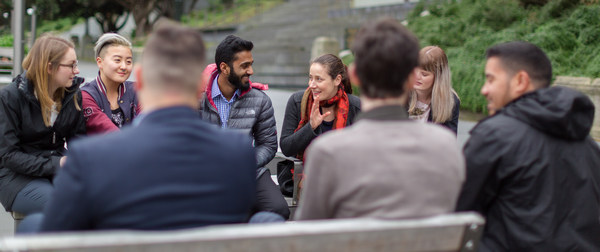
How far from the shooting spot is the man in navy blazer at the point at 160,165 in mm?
1924

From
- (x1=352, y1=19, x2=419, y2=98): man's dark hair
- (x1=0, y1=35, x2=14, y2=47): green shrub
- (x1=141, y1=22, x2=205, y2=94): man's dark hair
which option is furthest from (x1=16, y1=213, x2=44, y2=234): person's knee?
(x1=0, y1=35, x2=14, y2=47): green shrub

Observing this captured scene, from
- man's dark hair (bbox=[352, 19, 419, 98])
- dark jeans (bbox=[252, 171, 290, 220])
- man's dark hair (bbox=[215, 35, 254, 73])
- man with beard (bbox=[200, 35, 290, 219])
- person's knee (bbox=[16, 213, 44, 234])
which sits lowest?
dark jeans (bbox=[252, 171, 290, 220])

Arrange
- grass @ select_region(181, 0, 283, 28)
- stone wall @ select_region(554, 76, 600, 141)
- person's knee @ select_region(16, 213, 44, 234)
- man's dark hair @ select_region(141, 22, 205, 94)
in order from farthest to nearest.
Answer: grass @ select_region(181, 0, 283, 28) → stone wall @ select_region(554, 76, 600, 141) → person's knee @ select_region(16, 213, 44, 234) → man's dark hair @ select_region(141, 22, 205, 94)

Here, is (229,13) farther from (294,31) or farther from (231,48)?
(231,48)

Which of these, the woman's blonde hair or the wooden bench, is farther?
the woman's blonde hair

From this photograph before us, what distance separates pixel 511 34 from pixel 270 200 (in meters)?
9.28

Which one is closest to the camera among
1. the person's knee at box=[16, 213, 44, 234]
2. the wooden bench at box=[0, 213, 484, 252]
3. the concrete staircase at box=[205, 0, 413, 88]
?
the wooden bench at box=[0, 213, 484, 252]

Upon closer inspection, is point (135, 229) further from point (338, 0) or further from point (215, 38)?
point (215, 38)

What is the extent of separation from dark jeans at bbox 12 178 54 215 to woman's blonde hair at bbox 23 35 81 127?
0.40m

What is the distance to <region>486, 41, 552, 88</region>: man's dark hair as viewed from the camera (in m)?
2.87

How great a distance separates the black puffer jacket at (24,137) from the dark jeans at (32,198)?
47 millimetres

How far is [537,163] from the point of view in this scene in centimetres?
276

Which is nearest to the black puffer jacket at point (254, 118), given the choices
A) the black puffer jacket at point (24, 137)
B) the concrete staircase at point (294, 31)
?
the black puffer jacket at point (24, 137)

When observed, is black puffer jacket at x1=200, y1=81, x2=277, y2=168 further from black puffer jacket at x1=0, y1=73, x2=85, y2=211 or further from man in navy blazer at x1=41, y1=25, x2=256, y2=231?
man in navy blazer at x1=41, y1=25, x2=256, y2=231
